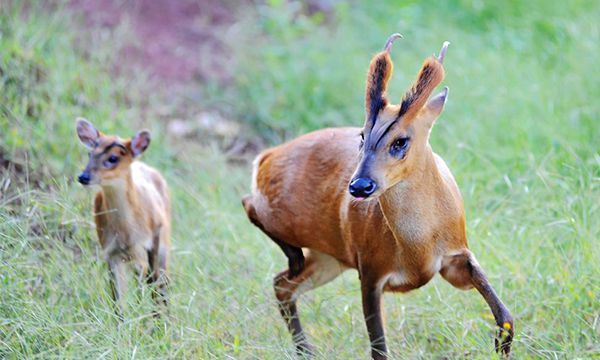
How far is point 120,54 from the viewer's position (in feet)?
33.0

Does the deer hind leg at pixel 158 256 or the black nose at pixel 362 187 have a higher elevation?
the black nose at pixel 362 187

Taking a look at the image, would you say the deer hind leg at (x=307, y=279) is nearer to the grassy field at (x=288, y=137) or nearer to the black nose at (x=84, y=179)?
the grassy field at (x=288, y=137)

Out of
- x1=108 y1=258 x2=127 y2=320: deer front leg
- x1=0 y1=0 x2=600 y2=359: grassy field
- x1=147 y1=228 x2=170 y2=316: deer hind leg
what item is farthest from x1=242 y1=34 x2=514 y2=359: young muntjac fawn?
x1=108 y1=258 x2=127 y2=320: deer front leg

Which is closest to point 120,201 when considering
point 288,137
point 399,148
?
point 399,148

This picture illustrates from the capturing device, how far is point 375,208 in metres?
5.34

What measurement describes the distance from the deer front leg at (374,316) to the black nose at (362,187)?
2.35ft

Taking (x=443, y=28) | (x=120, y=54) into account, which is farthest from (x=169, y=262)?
(x=443, y=28)

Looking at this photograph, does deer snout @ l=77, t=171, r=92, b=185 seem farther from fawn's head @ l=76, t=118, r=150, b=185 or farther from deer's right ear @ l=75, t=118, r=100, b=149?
deer's right ear @ l=75, t=118, r=100, b=149

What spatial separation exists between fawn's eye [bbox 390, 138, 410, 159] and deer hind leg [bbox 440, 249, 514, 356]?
0.63 meters

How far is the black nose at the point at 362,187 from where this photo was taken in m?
4.75

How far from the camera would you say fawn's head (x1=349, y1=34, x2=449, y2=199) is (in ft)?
15.8

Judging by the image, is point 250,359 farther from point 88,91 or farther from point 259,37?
point 259,37

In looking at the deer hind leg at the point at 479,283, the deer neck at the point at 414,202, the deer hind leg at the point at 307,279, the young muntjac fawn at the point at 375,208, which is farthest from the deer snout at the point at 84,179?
the deer hind leg at the point at 479,283

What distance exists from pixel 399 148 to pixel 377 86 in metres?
0.31
